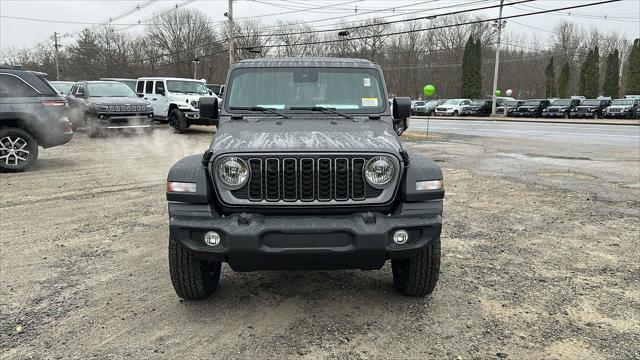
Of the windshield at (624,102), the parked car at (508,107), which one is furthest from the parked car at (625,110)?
the parked car at (508,107)

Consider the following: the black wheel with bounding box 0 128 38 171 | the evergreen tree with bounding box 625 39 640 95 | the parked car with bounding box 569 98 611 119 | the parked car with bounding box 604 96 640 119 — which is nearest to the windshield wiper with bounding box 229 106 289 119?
the black wheel with bounding box 0 128 38 171

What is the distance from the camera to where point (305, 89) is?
4531 millimetres

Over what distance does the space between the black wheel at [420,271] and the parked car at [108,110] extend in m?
13.6

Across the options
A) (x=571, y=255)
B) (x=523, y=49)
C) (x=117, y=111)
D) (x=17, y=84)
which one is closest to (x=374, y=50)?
(x=523, y=49)

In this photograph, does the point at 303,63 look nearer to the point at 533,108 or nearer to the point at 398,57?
the point at 533,108

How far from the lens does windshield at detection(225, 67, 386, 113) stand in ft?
14.6

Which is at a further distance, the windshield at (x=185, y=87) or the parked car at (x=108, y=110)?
the windshield at (x=185, y=87)

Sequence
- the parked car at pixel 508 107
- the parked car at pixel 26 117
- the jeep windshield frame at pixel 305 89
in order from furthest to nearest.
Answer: the parked car at pixel 508 107
the parked car at pixel 26 117
the jeep windshield frame at pixel 305 89

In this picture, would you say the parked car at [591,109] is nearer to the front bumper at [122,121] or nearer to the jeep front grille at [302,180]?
the front bumper at [122,121]

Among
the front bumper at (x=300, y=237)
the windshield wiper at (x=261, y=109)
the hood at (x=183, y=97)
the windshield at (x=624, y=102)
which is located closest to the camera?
the front bumper at (x=300, y=237)

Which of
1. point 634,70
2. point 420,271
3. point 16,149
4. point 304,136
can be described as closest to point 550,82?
point 634,70

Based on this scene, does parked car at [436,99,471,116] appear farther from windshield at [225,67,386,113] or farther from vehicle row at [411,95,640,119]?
windshield at [225,67,386,113]

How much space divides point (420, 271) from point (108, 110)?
13966mm

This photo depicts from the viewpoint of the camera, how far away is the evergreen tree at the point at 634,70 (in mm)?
48500
